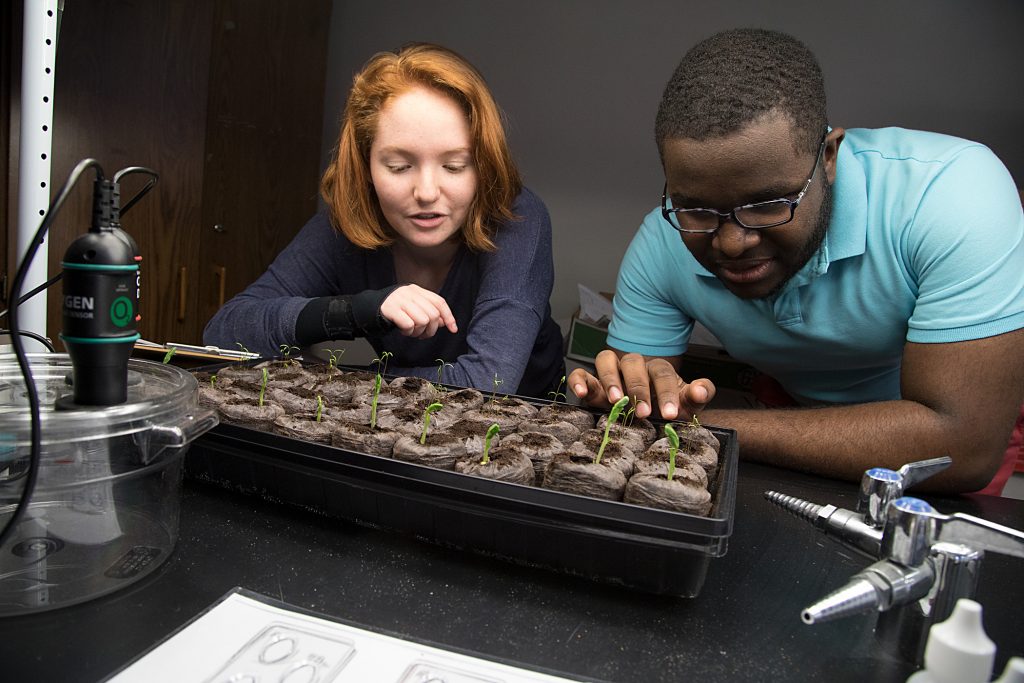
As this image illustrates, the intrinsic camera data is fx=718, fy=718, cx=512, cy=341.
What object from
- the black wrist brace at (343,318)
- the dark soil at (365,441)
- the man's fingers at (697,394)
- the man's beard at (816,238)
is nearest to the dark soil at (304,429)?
the dark soil at (365,441)

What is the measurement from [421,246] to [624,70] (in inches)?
66.7

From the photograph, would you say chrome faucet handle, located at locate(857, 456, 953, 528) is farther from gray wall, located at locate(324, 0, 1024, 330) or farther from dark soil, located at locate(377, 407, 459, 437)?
gray wall, located at locate(324, 0, 1024, 330)

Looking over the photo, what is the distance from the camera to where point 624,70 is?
289 centimetres

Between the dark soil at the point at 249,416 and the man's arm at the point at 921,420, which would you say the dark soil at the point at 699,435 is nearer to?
the man's arm at the point at 921,420

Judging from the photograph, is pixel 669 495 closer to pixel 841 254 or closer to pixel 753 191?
pixel 753 191

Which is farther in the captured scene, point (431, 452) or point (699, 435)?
point (699, 435)

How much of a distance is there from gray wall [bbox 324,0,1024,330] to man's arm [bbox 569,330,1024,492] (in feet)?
5.68

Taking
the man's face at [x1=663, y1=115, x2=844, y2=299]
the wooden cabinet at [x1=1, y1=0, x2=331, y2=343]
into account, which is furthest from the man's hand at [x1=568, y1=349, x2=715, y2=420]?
the wooden cabinet at [x1=1, y1=0, x2=331, y2=343]

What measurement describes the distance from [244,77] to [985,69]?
8.71 ft

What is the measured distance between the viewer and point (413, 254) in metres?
1.71

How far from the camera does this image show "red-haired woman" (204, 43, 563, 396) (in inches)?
55.7

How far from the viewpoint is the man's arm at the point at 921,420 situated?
1151 mm

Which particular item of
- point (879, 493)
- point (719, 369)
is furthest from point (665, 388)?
point (719, 369)

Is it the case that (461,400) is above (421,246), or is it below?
below
